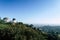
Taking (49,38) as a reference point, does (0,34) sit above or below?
above

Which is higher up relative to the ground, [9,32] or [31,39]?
[9,32]

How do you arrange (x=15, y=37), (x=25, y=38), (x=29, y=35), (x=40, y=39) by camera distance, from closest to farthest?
(x=15, y=37) → (x=25, y=38) → (x=29, y=35) → (x=40, y=39)

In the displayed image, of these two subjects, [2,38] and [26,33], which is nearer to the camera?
[2,38]

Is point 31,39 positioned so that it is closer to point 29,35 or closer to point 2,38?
point 29,35

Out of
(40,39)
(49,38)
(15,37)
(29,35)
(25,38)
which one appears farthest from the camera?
(49,38)

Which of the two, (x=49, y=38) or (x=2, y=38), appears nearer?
(x=2, y=38)

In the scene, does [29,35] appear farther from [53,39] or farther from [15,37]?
[53,39]

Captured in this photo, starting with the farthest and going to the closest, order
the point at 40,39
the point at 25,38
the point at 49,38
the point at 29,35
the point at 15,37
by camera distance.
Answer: the point at 49,38 < the point at 40,39 < the point at 29,35 < the point at 25,38 < the point at 15,37

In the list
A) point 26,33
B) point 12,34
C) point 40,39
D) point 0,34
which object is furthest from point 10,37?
point 40,39

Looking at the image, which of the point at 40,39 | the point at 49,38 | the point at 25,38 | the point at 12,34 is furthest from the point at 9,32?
the point at 49,38
